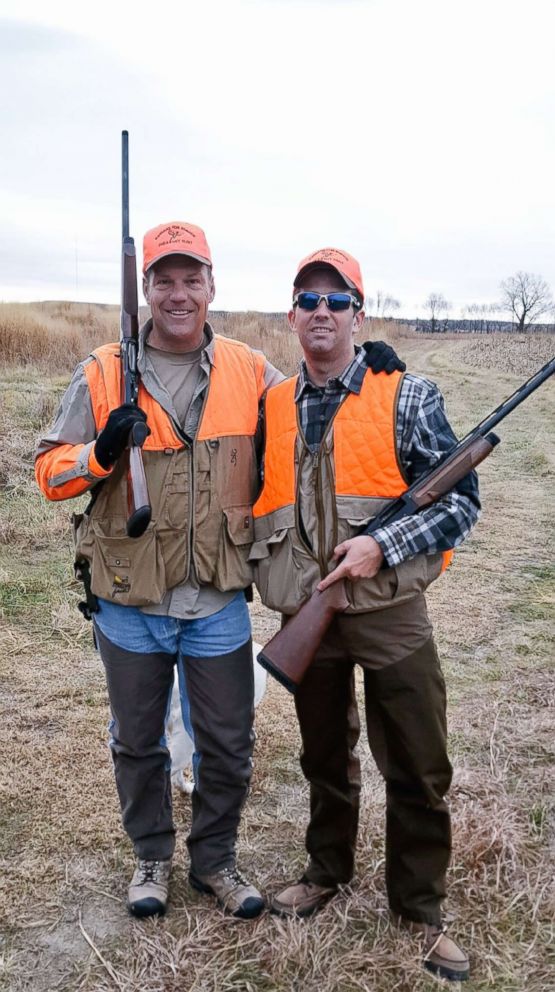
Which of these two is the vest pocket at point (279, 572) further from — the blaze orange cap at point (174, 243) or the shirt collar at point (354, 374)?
the blaze orange cap at point (174, 243)

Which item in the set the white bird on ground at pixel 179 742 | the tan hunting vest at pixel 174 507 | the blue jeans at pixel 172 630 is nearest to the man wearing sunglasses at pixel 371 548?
the tan hunting vest at pixel 174 507

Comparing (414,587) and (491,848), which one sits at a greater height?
(414,587)

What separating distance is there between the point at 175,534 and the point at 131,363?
0.63m

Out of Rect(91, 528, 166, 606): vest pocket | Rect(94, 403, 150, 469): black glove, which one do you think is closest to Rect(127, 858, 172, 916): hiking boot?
Rect(91, 528, 166, 606): vest pocket

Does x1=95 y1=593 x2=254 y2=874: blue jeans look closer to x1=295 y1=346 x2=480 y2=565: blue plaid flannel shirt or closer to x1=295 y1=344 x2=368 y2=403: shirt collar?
x1=295 y1=346 x2=480 y2=565: blue plaid flannel shirt

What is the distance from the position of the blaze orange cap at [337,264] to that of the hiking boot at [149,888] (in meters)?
2.32

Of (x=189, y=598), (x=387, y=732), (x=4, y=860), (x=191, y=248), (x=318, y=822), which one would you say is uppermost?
(x=191, y=248)

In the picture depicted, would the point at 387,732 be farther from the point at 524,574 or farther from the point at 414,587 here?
the point at 524,574

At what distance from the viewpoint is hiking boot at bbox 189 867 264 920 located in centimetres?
317

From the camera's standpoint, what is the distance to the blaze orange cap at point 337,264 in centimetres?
281

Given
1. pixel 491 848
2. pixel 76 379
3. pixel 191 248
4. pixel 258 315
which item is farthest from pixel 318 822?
pixel 258 315

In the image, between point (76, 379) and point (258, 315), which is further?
point (258, 315)

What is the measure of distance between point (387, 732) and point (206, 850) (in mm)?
1020

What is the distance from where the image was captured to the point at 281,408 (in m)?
2.96
